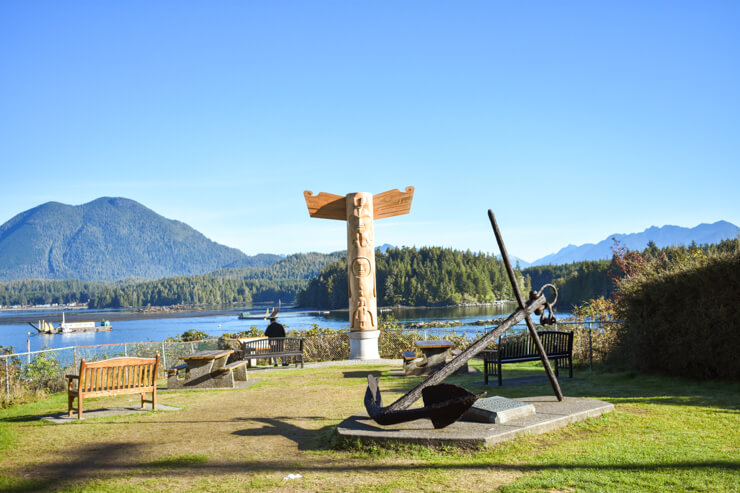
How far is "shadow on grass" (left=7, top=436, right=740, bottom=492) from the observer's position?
Result: 4605 millimetres

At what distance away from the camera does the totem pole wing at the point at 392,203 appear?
15734 mm

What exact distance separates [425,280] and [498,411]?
104114 millimetres

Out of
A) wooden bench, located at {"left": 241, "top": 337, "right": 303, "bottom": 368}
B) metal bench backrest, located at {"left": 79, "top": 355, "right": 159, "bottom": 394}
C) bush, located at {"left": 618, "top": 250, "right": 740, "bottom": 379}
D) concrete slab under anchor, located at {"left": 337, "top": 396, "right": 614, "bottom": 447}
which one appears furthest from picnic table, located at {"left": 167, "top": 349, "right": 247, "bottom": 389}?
bush, located at {"left": 618, "top": 250, "right": 740, "bottom": 379}

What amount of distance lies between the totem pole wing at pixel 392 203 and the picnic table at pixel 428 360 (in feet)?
16.4

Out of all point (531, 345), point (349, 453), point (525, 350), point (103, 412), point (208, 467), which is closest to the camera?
point (208, 467)

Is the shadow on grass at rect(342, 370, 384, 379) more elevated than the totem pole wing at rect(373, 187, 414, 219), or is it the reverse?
the totem pole wing at rect(373, 187, 414, 219)

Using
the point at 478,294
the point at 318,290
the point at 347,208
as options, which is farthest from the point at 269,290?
the point at 347,208

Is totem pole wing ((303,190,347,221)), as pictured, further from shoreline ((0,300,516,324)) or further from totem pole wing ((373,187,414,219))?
shoreline ((0,300,516,324))

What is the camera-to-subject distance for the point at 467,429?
18.4 ft

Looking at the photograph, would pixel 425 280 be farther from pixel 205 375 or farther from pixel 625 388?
pixel 625 388

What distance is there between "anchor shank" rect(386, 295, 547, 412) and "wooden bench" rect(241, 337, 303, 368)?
7.93 m

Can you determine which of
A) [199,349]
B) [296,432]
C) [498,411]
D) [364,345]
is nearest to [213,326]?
[199,349]

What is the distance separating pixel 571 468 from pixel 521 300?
73.7 inches

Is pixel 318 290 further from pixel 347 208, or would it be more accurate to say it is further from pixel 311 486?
pixel 311 486
